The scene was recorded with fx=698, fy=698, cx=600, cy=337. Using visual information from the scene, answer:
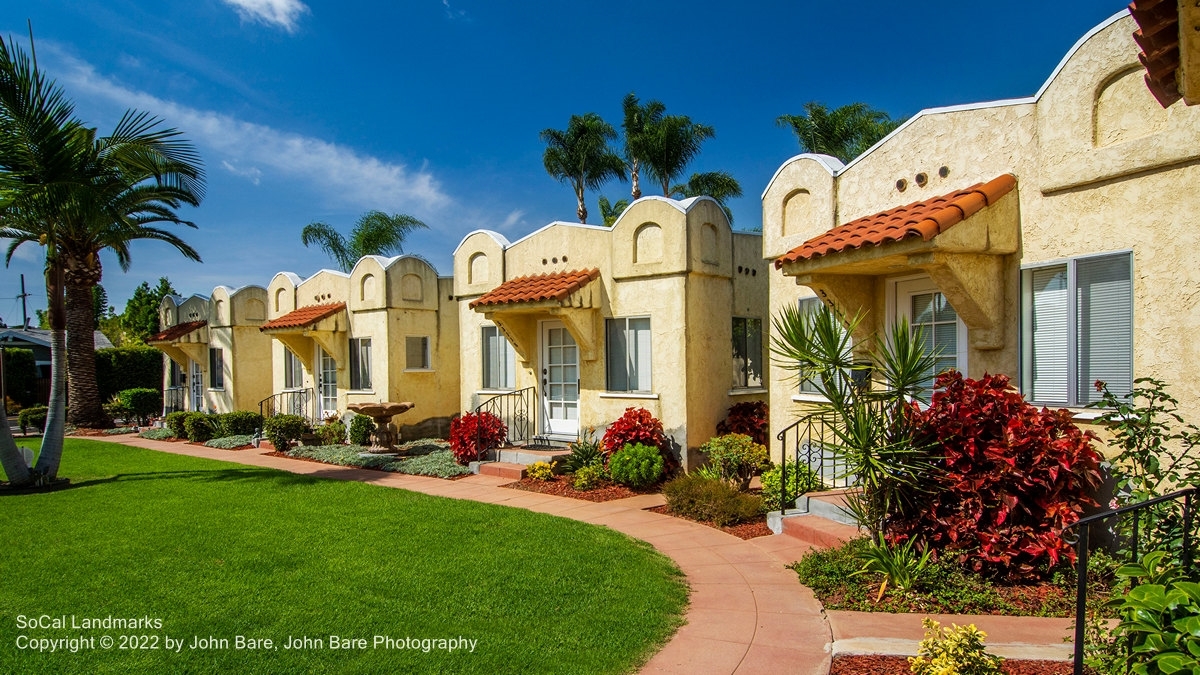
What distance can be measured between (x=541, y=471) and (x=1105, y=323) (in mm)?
8208

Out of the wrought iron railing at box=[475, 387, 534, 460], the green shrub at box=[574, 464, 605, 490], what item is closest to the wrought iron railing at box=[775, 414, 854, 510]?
the green shrub at box=[574, 464, 605, 490]

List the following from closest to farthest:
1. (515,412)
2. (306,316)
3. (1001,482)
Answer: (1001,482), (515,412), (306,316)

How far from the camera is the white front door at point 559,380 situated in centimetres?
1359

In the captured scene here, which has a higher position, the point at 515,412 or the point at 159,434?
the point at 515,412

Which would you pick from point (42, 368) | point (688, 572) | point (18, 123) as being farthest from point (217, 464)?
point (42, 368)

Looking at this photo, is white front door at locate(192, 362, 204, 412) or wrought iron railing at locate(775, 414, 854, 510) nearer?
wrought iron railing at locate(775, 414, 854, 510)

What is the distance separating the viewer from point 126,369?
30.7 metres

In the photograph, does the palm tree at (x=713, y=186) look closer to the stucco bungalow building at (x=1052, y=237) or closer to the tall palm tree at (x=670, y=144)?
the tall palm tree at (x=670, y=144)

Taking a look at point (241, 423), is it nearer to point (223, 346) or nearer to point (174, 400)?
point (223, 346)

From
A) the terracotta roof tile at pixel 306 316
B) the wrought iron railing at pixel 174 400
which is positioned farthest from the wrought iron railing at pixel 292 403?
the wrought iron railing at pixel 174 400

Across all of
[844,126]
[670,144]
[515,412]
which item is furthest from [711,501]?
[670,144]

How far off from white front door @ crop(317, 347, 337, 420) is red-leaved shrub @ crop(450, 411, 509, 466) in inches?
290

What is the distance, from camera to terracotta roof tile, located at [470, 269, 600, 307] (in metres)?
12.2

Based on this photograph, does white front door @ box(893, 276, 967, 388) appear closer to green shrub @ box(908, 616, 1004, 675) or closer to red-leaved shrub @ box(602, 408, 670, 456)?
green shrub @ box(908, 616, 1004, 675)
